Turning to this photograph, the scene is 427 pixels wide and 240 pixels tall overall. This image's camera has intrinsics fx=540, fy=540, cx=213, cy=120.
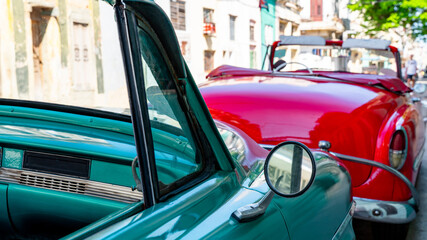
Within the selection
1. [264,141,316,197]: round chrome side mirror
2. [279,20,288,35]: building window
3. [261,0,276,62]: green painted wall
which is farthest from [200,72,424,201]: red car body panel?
[279,20,288,35]: building window

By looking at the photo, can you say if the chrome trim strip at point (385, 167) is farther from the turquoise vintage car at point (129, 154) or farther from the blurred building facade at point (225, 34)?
the blurred building facade at point (225, 34)

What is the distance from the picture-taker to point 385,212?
3.53 metres

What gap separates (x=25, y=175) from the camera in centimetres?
186

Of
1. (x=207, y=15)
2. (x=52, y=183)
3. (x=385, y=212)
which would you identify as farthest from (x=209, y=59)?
(x=52, y=183)

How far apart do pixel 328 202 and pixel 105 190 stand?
760 millimetres

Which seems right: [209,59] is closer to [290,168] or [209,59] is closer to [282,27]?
[282,27]

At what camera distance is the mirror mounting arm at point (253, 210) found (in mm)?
1308

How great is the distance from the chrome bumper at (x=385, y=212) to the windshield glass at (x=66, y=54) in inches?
93.8

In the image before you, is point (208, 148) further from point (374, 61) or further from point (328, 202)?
point (374, 61)

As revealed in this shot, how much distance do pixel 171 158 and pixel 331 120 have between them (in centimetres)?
247

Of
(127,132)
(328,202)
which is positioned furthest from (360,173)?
(127,132)

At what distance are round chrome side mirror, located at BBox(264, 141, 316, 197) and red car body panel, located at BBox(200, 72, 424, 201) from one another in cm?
208

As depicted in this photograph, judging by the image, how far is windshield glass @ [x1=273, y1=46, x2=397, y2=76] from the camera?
5.76m

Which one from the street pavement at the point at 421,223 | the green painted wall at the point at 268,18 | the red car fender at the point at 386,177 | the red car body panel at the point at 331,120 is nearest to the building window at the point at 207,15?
the green painted wall at the point at 268,18
